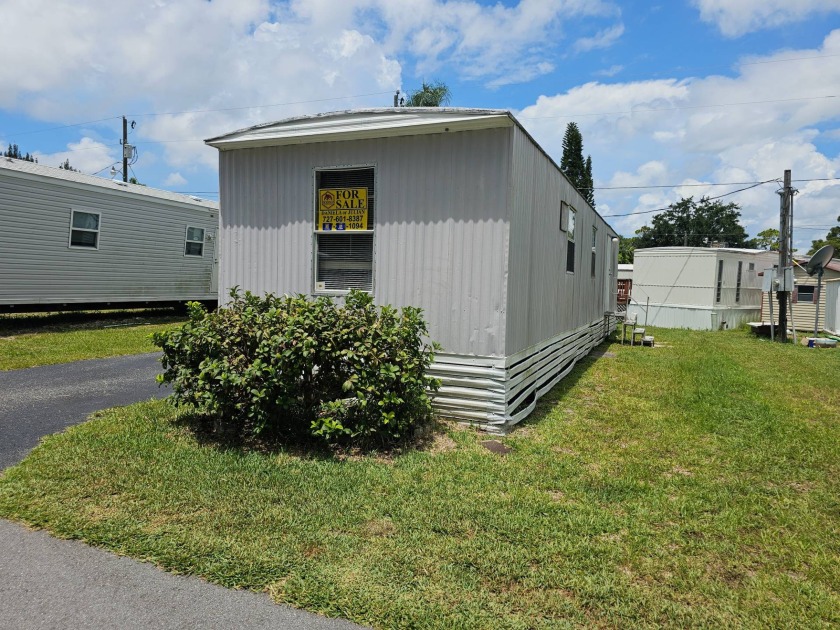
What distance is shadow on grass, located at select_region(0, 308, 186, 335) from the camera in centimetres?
1109

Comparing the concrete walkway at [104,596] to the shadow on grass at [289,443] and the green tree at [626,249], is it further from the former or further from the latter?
the green tree at [626,249]

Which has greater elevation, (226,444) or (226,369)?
(226,369)

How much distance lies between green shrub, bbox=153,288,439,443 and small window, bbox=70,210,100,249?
905 cm

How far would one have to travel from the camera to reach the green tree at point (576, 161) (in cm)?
2772

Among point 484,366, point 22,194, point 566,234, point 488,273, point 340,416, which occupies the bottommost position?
point 340,416

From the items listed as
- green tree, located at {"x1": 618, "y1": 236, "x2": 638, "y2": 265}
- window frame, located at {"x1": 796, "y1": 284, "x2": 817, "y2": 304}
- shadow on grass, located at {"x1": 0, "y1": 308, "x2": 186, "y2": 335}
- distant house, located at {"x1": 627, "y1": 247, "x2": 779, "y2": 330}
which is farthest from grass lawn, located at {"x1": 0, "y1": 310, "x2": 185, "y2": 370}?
green tree, located at {"x1": 618, "y1": 236, "x2": 638, "y2": 265}

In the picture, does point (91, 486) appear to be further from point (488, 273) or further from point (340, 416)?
point (488, 273)

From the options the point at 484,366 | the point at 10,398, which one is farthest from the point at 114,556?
the point at 10,398

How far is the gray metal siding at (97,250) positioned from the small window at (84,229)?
0.35 ft

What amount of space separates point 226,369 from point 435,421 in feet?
6.35

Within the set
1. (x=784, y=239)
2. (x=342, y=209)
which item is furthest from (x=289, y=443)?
(x=784, y=239)

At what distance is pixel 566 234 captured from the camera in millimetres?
7711

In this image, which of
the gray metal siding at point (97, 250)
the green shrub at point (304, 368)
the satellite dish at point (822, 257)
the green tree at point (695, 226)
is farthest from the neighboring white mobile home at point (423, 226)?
the green tree at point (695, 226)

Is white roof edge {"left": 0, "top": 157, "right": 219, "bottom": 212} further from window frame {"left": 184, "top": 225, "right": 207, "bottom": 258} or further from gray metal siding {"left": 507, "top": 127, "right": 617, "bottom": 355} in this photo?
gray metal siding {"left": 507, "top": 127, "right": 617, "bottom": 355}
